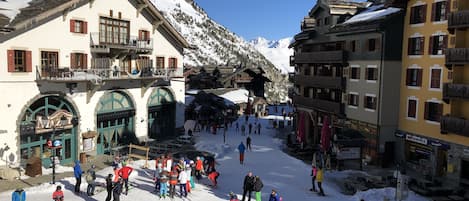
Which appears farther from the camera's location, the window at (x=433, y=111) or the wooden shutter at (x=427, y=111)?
the wooden shutter at (x=427, y=111)

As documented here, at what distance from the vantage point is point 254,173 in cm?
2767

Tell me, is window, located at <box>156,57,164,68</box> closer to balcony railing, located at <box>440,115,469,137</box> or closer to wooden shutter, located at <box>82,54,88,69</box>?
wooden shutter, located at <box>82,54,88,69</box>

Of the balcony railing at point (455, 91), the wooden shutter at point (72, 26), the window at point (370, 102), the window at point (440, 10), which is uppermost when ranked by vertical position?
the window at point (440, 10)

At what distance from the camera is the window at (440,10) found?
2743cm

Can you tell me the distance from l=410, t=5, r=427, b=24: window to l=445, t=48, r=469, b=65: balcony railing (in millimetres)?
4210

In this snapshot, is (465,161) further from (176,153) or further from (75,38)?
(75,38)

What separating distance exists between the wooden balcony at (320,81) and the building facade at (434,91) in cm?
595

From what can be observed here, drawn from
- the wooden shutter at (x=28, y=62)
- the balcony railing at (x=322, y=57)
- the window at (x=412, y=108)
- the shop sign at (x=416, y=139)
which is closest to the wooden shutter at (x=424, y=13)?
the window at (x=412, y=108)

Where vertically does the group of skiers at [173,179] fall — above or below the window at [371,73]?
below

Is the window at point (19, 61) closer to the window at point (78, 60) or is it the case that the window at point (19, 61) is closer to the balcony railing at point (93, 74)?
the balcony railing at point (93, 74)

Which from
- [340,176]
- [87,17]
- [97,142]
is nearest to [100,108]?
[97,142]

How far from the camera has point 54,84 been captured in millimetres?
27406

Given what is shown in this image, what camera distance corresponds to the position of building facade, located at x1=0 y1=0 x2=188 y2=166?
25.5 meters

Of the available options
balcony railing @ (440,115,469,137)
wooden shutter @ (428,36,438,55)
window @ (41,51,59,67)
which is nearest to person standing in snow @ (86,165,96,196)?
window @ (41,51,59,67)
